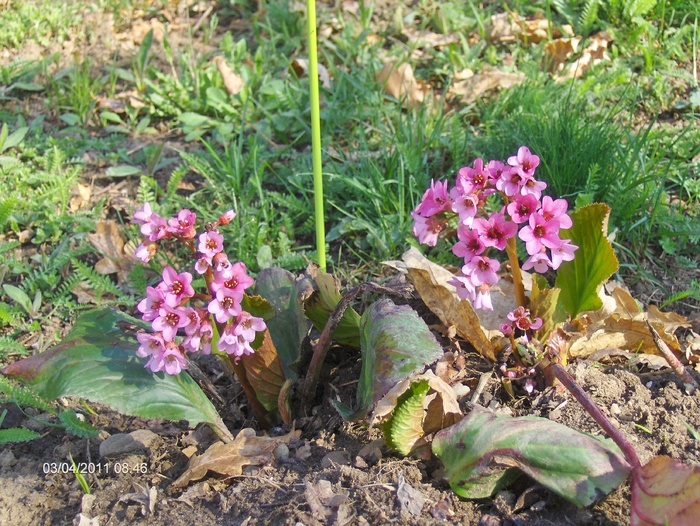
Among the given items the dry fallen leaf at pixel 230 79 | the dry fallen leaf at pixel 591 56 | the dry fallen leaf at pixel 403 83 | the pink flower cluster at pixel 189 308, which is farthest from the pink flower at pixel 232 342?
the dry fallen leaf at pixel 591 56

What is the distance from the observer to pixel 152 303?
73.2 inches

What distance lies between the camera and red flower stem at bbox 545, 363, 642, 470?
68.3 inches

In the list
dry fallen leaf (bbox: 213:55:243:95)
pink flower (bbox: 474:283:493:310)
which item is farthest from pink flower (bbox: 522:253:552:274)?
dry fallen leaf (bbox: 213:55:243:95)

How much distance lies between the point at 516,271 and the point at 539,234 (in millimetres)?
249

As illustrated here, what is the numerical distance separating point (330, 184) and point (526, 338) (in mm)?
1356

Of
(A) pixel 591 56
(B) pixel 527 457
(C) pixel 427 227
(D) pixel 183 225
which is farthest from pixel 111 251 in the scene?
(A) pixel 591 56

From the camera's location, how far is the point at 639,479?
169cm

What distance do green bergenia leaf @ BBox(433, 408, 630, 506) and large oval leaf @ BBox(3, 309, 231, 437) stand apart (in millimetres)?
700

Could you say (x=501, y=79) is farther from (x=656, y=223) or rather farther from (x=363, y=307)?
(x=363, y=307)

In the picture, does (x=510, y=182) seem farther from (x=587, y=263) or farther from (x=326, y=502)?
(x=326, y=502)

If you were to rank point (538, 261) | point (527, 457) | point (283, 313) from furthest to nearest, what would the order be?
1. point (283, 313)
2. point (538, 261)
3. point (527, 457)

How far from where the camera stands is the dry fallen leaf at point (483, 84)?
370cm

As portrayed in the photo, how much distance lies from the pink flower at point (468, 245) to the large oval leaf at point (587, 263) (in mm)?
436
